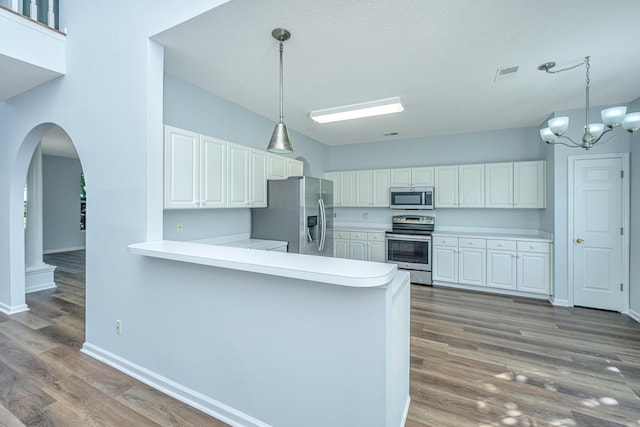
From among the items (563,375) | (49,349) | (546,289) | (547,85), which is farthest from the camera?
(546,289)

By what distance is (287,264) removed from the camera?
60.3 inches

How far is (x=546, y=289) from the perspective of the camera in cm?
418

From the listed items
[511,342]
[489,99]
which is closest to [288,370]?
[511,342]

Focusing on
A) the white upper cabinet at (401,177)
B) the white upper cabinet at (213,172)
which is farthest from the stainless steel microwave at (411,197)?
the white upper cabinet at (213,172)

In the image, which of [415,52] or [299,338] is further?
[415,52]

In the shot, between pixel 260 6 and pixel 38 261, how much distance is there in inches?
206

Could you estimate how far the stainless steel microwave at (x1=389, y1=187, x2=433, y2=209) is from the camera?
520cm

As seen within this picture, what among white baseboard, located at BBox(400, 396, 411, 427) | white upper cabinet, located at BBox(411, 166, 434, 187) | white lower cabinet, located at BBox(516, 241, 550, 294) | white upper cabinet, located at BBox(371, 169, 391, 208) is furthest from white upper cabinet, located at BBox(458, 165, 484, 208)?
white baseboard, located at BBox(400, 396, 411, 427)

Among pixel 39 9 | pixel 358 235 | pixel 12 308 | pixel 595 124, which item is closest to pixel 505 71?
pixel 595 124

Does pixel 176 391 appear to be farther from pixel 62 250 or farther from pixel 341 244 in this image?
pixel 62 250

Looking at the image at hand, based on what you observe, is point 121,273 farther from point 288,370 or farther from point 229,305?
point 288,370

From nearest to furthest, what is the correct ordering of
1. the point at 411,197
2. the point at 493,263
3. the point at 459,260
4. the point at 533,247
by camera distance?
1. the point at 533,247
2. the point at 493,263
3. the point at 459,260
4. the point at 411,197

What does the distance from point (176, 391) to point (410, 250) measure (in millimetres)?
4076

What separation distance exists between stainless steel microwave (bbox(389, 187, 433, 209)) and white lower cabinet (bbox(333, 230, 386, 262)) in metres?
0.69
